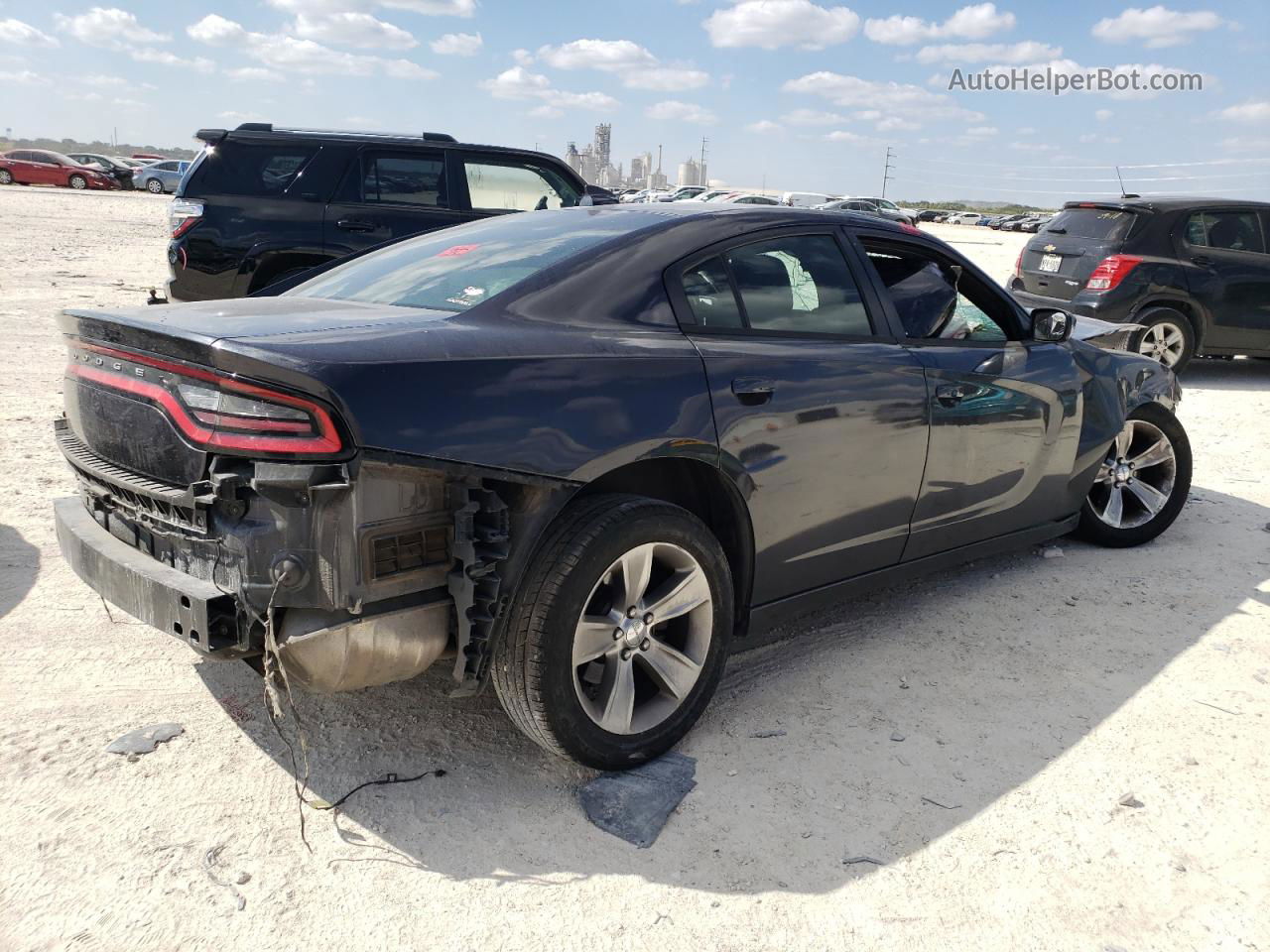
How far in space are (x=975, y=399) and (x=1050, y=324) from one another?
2.46 feet

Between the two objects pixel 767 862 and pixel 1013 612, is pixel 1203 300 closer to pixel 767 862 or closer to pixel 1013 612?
pixel 1013 612

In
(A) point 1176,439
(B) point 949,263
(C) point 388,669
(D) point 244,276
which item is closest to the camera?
(C) point 388,669

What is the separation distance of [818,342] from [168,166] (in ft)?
162

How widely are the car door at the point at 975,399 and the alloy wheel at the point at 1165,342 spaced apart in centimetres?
610

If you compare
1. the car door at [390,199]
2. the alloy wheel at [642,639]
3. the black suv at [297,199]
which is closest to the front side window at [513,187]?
the black suv at [297,199]

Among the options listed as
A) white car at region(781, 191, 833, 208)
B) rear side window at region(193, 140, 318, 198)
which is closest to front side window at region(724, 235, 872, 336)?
rear side window at region(193, 140, 318, 198)

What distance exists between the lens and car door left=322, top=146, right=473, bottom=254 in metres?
7.57

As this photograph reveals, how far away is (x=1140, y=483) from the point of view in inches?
205

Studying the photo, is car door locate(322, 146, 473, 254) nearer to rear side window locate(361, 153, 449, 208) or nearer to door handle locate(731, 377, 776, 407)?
rear side window locate(361, 153, 449, 208)

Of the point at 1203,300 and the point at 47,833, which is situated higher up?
the point at 1203,300

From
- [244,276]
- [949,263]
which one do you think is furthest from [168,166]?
[949,263]

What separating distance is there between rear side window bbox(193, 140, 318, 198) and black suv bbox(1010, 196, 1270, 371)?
6.90 meters

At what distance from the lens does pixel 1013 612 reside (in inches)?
169

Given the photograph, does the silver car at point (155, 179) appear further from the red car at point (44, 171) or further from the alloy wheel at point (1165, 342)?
the alloy wheel at point (1165, 342)
